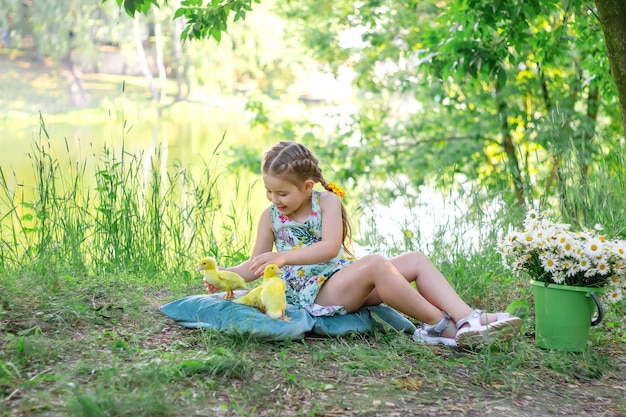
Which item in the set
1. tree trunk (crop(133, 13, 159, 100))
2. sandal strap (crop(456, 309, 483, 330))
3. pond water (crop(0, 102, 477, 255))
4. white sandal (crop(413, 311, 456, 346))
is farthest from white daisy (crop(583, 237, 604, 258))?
tree trunk (crop(133, 13, 159, 100))

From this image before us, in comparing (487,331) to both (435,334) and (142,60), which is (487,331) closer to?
(435,334)

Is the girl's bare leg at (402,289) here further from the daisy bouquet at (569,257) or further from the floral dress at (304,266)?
the daisy bouquet at (569,257)

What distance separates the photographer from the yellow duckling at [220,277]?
119 inches

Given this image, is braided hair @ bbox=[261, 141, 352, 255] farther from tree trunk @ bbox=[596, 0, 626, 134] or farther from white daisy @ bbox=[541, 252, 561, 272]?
tree trunk @ bbox=[596, 0, 626, 134]

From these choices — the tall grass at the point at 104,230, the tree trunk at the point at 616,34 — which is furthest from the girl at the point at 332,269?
the tree trunk at the point at 616,34

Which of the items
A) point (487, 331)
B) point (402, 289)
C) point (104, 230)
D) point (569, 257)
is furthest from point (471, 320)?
point (104, 230)

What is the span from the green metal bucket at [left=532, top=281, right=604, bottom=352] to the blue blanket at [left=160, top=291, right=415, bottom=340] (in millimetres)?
583

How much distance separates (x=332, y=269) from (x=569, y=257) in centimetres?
101

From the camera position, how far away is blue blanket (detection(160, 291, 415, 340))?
2.84 m

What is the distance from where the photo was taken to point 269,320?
289 centimetres

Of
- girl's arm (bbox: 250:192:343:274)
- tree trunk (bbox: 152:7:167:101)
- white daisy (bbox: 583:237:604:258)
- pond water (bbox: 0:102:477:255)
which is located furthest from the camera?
tree trunk (bbox: 152:7:167:101)

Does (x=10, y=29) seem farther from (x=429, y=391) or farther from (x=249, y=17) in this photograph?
(x=429, y=391)

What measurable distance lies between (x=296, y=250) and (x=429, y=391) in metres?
0.87

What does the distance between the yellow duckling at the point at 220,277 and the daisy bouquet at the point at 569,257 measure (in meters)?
1.20
